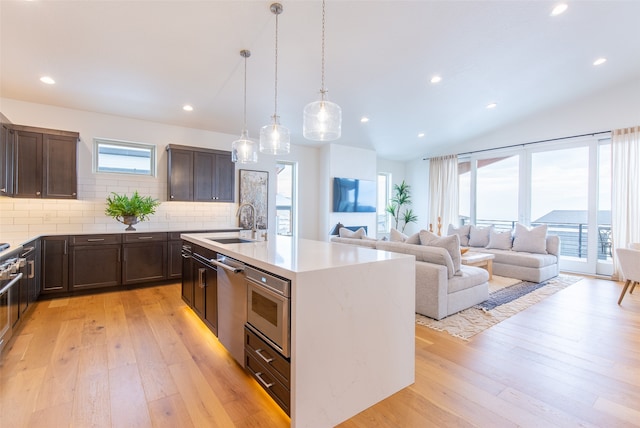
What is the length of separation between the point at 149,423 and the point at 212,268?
116 centimetres

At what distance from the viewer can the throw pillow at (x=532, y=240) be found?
5383 mm

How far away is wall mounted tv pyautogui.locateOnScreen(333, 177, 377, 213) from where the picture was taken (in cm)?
679

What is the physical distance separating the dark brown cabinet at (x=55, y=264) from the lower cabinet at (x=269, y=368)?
133 inches

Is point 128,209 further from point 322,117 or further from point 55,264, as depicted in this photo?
point 322,117

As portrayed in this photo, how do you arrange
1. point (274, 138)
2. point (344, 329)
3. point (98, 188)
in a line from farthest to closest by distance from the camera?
point (98, 188)
point (274, 138)
point (344, 329)

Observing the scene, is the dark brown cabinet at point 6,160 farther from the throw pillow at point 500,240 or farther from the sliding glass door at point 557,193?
the sliding glass door at point 557,193

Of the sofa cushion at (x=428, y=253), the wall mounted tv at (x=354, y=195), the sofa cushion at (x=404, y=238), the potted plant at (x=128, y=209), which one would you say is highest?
the wall mounted tv at (x=354, y=195)

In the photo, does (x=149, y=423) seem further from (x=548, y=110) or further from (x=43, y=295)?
(x=548, y=110)

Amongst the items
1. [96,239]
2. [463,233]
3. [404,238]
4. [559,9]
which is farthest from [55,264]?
[463,233]

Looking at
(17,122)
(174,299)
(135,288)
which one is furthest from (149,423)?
(17,122)

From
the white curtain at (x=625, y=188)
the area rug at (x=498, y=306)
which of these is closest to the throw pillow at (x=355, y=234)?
the area rug at (x=498, y=306)

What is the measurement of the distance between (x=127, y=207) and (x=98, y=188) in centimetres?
71

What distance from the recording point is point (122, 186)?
4695mm

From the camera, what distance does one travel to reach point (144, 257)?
4332mm
